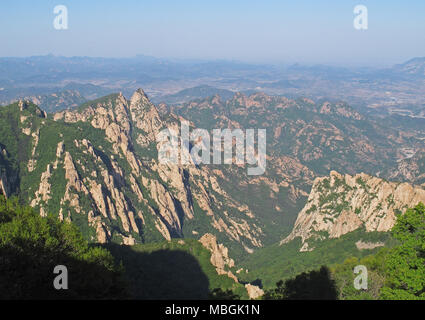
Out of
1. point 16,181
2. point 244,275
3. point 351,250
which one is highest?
point 16,181

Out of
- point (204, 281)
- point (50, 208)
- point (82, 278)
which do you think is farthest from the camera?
point (50, 208)

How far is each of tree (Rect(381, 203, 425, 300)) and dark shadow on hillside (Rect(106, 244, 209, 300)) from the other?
2418 inches

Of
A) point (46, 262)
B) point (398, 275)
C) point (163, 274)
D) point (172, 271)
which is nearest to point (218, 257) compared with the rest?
point (172, 271)

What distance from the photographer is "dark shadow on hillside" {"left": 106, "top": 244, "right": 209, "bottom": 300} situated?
100750 mm

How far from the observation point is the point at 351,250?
15662 centimetres

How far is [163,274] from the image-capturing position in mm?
115312

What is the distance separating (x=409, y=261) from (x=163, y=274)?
271 feet

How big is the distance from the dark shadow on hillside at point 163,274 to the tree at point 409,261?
6142 centimetres

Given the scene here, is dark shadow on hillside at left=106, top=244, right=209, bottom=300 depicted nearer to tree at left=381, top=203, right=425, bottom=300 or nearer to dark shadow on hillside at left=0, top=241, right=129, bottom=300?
dark shadow on hillside at left=0, top=241, right=129, bottom=300

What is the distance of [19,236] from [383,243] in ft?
423

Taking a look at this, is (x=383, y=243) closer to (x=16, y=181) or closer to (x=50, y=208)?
(x=50, y=208)

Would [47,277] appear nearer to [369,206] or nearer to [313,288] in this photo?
[313,288]
